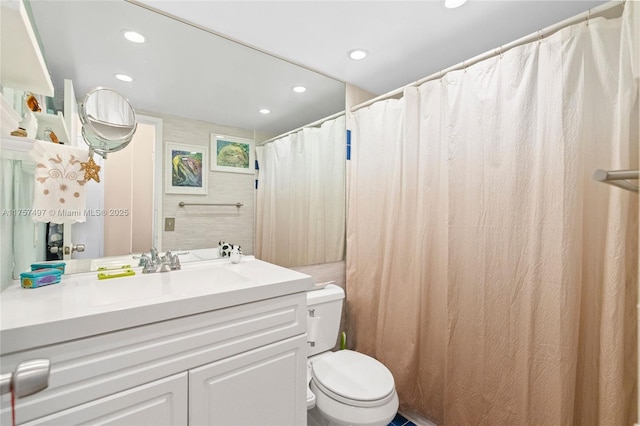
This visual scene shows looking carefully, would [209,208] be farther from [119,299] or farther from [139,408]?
[139,408]

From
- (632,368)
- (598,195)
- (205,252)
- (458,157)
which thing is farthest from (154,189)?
(632,368)

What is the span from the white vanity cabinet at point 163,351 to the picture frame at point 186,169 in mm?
465

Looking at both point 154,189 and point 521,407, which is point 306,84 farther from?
point 521,407

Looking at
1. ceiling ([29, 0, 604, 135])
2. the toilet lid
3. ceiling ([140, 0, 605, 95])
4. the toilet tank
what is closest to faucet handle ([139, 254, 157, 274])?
ceiling ([29, 0, 604, 135])

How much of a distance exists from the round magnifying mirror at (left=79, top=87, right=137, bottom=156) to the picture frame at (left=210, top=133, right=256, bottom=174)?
385mm

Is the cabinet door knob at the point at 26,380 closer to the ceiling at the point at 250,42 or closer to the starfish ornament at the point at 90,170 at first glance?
the starfish ornament at the point at 90,170

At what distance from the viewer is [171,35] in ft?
4.44

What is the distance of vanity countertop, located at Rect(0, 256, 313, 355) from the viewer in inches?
27.0

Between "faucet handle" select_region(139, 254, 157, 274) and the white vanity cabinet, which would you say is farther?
"faucet handle" select_region(139, 254, 157, 274)

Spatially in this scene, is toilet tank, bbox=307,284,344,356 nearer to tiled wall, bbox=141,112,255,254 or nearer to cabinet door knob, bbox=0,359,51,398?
tiled wall, bbox=141,112,255,254

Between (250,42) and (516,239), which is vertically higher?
(250,42)

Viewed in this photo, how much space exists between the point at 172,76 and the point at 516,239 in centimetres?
184

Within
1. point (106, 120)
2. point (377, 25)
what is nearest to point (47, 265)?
point (106, 120)

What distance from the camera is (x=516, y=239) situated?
1254 millimetres
